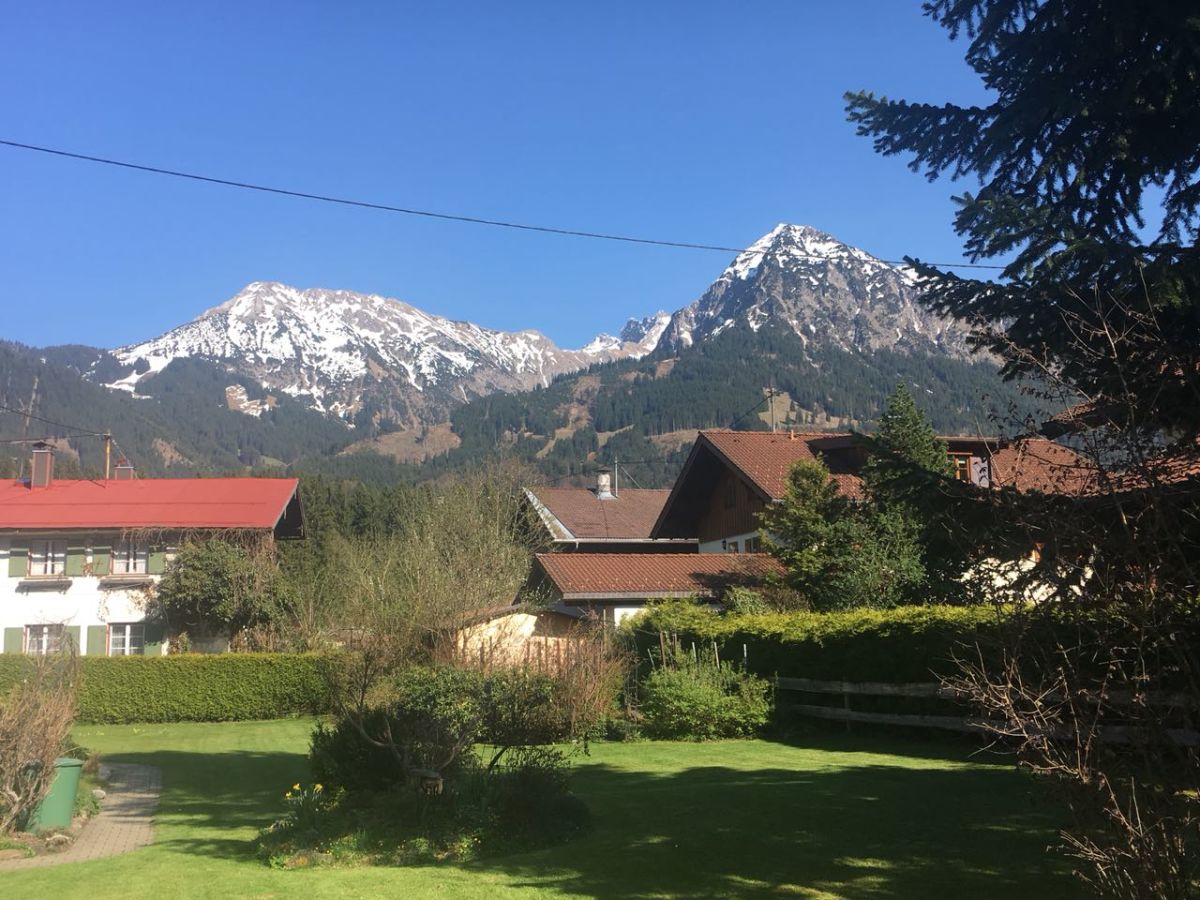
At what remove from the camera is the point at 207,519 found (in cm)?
3919

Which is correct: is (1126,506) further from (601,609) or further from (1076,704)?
(601,609)

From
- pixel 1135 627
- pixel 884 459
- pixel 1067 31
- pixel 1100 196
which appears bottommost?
pixel 1135 627

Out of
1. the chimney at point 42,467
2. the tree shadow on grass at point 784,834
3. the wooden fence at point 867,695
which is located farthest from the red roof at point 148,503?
the tree shadow on grass at point 784,834

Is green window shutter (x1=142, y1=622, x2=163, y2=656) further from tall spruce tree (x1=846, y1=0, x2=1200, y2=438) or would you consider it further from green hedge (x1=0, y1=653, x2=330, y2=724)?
tall spruce tree (x1=846, y1=0, x2=1200, y2=438)

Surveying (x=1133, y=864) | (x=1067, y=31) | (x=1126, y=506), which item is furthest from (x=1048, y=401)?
(x=1067, y=31)

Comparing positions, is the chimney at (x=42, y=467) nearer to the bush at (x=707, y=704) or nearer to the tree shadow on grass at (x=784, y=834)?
the tree shadow on grass at (x=784, y=834)

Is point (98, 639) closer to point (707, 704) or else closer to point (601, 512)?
point (601, 512)

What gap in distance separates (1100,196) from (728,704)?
12899mm

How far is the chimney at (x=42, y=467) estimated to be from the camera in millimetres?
42531

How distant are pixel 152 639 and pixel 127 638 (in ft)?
3.33

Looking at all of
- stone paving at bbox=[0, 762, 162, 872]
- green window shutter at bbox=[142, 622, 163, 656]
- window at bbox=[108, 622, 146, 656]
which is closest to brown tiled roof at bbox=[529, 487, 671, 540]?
green window shutter at bbox=[142, 622, 163, 656]

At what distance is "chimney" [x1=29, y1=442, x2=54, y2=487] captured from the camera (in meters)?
42.5

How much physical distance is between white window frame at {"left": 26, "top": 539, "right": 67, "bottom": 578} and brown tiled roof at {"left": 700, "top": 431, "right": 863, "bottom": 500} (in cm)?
2469

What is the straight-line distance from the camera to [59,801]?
39.5ft
